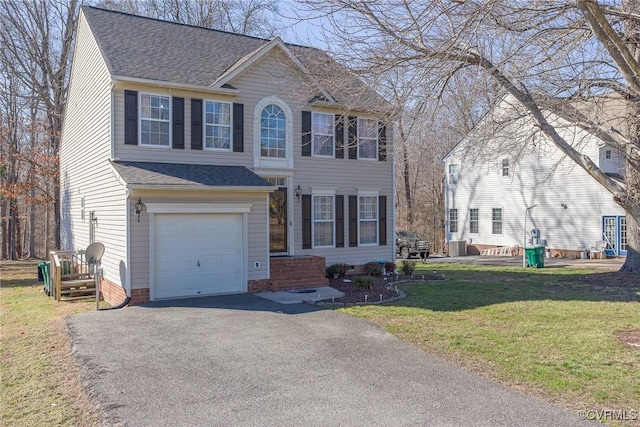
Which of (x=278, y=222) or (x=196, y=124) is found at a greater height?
(x=196, y=124)

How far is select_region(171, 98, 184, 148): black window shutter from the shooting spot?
12695 mm

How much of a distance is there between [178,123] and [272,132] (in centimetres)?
283

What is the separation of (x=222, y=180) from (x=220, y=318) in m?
3.84

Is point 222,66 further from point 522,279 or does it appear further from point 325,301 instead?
point 522,279

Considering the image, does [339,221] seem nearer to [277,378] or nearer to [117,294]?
[117,294]

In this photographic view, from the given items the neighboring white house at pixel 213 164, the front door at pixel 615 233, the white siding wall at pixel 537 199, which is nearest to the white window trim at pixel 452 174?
the white siding wall at pixel 537 199

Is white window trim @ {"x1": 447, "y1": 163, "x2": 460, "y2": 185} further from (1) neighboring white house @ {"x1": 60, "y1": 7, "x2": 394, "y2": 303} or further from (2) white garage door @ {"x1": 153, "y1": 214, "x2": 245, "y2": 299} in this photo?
(2) white garage door @ {"x1": 153, "y1": 214, "x2": 245, "y2": 299}

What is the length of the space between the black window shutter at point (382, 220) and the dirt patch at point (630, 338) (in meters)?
8.68

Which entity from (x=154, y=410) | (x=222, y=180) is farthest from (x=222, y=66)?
(x=154, y=410)

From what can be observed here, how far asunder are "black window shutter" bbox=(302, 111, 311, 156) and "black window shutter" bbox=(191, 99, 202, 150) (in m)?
3.25

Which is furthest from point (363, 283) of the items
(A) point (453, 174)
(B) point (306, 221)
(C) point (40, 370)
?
(A) point (453, 174)

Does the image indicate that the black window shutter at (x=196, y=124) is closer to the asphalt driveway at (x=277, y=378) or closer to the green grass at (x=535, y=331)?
the asphalt driveway at (x=277, y=378)

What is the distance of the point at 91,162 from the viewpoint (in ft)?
46.4

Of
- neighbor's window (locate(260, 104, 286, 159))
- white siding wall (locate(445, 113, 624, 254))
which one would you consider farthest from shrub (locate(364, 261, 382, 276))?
white siding wall (locate(445, 113, 624, 254))
